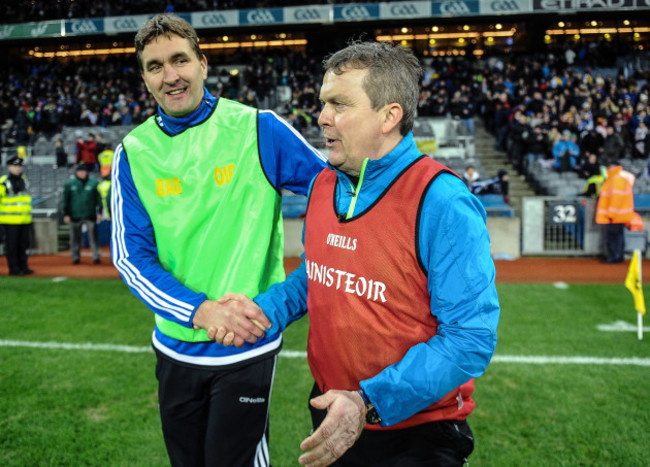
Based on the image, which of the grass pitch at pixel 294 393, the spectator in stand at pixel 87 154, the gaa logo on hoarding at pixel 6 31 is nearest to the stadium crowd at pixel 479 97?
the gaa logo on hoarding at pixel 6 31

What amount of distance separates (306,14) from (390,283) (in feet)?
101

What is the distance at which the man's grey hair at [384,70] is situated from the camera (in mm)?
1743

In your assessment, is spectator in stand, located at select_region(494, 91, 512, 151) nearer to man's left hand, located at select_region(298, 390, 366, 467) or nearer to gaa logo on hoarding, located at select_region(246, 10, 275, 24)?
gaa logo on hoarding, located at select_region(246, 10, 275, 24)

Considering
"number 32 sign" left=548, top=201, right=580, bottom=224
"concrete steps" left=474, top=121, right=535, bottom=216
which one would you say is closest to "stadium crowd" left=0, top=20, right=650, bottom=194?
"concrete steps" left=474, top=121, right=535, bottom=216

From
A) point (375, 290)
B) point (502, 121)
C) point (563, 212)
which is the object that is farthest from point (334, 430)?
point (502, 121)

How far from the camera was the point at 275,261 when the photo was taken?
8.19 feet

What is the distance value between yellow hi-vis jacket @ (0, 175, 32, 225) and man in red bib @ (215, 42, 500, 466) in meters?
10.6

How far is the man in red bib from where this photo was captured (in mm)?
1583

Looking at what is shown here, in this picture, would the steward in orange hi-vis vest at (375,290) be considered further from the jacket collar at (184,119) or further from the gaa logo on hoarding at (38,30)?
the gaa logo on hoarding at (38,30)

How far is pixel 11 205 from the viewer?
1083 cm

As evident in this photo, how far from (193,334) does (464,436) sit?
117 centimetres

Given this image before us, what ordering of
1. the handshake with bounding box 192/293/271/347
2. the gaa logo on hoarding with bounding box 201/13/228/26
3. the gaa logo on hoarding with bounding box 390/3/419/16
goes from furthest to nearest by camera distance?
the gaa logo on hoarding with bounding box 201/13/228/26, the gaa logo on hoarding with bounding box 390/3/419/16, the handshake with bounding box 192/293/271/347

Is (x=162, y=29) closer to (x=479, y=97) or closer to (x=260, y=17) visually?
(x=479, y=97)

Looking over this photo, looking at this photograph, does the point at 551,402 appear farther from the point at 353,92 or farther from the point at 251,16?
the point at 251,16
